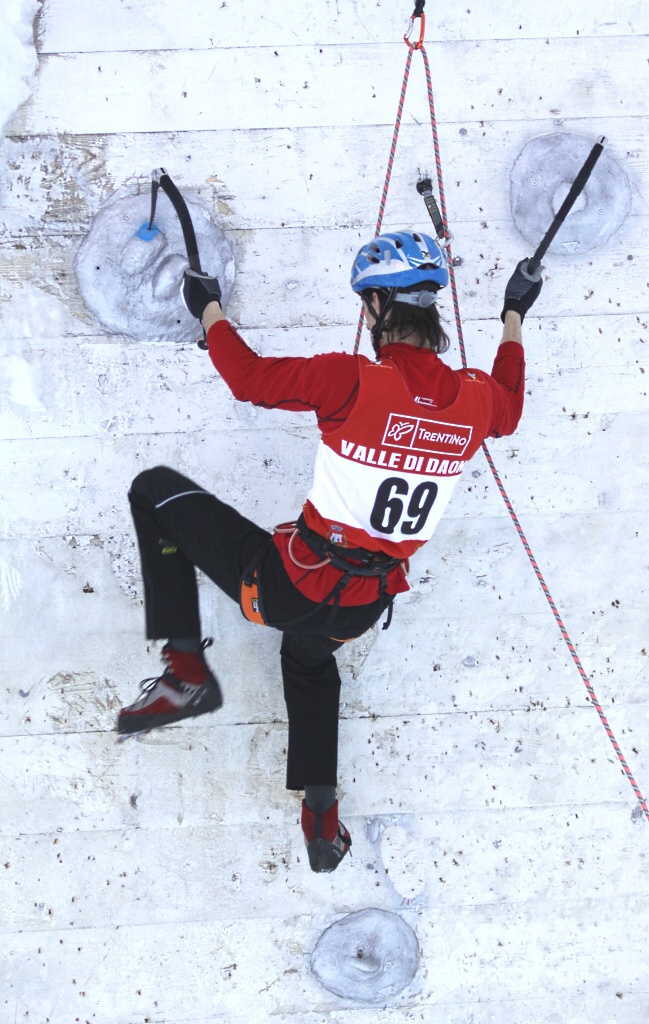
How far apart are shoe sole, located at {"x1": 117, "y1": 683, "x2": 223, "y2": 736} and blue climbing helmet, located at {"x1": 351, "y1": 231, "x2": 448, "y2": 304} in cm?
108

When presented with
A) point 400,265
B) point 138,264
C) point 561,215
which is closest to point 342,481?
point 400,265

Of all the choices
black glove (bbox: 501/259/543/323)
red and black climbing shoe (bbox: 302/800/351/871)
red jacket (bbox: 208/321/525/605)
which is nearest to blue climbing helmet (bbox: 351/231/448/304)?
red jacket (bbox: 208/321/525/605)

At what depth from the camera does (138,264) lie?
232 cm

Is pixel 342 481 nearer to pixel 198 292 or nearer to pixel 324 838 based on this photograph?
pixel 198 292

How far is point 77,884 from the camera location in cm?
239

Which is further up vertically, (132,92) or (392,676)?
(132,92)

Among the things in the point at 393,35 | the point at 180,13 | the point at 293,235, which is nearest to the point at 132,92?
the point at 180,13

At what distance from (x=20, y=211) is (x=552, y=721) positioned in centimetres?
241

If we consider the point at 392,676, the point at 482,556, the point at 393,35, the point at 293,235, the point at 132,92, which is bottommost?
the point at 392,676

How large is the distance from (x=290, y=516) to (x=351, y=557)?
71cm

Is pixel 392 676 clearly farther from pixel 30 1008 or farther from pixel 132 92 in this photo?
pixel 132 92

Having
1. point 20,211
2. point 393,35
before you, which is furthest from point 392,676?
point 393,35

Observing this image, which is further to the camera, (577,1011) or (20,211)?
(577,1011)

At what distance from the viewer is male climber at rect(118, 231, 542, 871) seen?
1.55 meters
